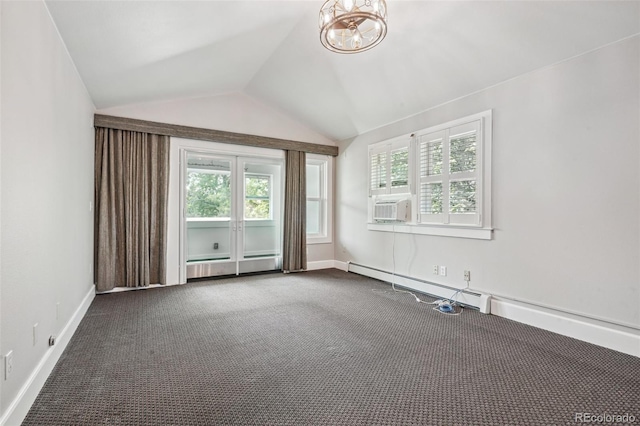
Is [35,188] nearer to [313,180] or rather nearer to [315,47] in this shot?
[315,47]

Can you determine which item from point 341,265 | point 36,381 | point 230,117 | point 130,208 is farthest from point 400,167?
point 36,381

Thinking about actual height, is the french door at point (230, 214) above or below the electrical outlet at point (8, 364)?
above

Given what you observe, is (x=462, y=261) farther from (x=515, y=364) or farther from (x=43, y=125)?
(x=43, y=125)

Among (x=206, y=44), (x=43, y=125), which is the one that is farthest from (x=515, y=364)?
(x=206, y=44)

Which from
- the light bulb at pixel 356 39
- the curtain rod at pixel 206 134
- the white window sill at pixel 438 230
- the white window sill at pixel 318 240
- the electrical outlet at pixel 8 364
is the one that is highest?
the light bulb at pixel 356 39

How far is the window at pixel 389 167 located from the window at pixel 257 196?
1.86 m

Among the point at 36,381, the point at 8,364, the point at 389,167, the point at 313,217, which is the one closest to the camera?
the point at 8,364

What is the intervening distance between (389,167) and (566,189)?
2.39 m

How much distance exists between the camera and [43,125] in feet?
6.98

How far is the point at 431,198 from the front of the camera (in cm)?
425

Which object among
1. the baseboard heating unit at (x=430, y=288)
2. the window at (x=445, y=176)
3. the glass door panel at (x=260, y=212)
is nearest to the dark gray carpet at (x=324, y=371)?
the baseboard heating unit at (x=430, y=288)

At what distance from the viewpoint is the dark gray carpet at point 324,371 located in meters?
1.80

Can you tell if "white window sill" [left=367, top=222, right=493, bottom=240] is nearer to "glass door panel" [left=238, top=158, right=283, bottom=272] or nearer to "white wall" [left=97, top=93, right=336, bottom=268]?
"white wall" [left=97, top=93, right=336, bottom=268]

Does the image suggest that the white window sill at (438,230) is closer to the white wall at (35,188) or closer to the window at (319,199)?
the window at (319,199)
